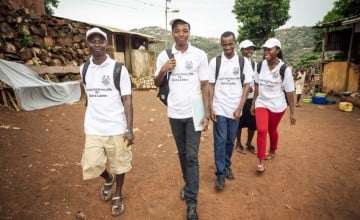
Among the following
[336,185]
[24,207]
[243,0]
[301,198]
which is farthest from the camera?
[243,0]

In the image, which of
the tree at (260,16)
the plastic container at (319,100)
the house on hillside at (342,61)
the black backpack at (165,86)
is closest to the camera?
the black backpack at (165,86)

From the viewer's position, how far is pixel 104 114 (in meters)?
2.73

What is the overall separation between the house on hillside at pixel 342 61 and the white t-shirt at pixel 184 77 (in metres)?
11.7

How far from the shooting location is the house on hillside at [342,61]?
12555mm

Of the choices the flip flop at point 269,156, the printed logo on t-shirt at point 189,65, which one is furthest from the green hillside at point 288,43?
the printed logo on t-shirt at point 189,65

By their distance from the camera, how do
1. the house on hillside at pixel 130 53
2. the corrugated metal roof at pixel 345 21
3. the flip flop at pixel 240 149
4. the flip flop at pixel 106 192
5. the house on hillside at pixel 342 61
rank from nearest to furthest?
the flip flop at pixel 106 192, the flip flop at pixel 240 149, the corrugated metal roof at pixel 345 21, the house on hillside at pixel 342 61, the house on hillside at pixel 130 53

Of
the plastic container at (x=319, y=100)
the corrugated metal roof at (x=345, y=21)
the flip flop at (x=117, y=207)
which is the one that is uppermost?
the corrugated metal roof at (x=345, y=21)

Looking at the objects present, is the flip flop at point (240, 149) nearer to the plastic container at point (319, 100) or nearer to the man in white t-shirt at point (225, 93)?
the man in white t-shirt at point (225, 93)

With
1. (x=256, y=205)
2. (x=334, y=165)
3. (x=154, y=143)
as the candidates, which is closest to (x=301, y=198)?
(x=256, y=205)

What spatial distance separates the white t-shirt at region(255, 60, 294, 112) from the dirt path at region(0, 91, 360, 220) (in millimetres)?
1062

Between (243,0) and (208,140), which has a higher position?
(243,0)

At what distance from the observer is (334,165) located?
4348mm

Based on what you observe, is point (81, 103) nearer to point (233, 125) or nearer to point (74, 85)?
point (74, 85)

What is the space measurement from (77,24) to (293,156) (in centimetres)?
1148
